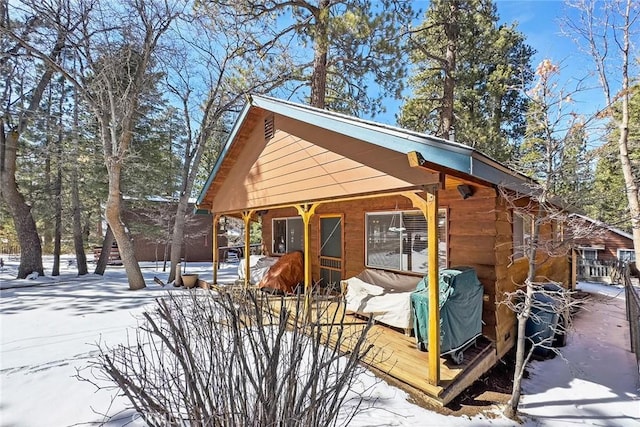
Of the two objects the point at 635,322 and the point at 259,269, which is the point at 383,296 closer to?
the point at 635,322

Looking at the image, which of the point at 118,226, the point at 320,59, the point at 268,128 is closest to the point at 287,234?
the point at 268,128

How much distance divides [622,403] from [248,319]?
481 centimetres

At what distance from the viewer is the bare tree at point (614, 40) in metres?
12.3

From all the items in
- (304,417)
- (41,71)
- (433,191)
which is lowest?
(304,417)

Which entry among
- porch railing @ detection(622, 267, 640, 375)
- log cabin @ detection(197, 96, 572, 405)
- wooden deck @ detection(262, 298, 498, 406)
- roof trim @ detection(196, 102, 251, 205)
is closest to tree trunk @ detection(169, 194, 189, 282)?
roof trim @ detection(196, 102, 251, 205)

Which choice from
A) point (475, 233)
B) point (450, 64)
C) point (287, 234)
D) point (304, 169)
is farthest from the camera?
point (450, 64)

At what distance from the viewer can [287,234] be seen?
30.7 ft

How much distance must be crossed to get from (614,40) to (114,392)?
20.0 m

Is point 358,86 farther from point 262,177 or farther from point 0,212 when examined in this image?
point 0,212

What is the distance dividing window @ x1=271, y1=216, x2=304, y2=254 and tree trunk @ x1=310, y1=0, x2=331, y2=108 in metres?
3.57

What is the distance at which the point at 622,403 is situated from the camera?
3760 mm

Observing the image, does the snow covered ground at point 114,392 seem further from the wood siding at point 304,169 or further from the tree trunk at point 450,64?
the tree trunk at point 450,64

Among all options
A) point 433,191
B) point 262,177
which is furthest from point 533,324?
point 262,177

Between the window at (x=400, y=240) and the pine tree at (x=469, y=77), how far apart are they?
255 inches
